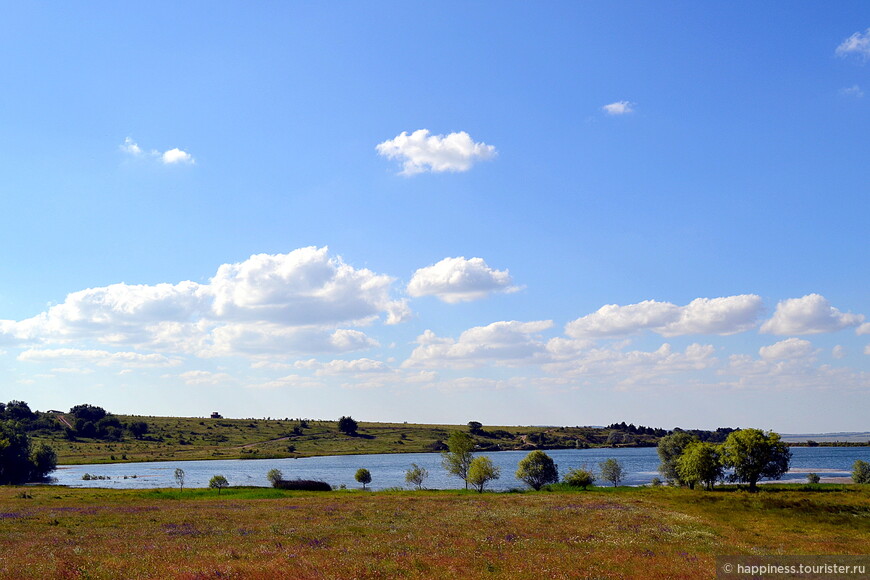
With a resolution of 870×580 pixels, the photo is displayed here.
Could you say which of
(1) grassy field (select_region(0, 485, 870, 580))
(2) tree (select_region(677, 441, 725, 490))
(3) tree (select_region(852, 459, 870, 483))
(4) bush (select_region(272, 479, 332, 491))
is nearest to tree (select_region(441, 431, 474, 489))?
(4) bush (select_region(272, 479, 332, 491))

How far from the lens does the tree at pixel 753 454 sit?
3401 inches

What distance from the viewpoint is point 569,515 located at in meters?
51.4

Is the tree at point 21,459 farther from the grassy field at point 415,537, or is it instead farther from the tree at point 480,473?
the tree at point 480,473

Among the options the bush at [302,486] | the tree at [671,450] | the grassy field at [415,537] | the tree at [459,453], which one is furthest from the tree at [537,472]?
the grassy field at [415,537]

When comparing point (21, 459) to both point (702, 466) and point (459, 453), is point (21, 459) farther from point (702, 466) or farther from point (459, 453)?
point (702, 466)

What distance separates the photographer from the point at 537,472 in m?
98.1

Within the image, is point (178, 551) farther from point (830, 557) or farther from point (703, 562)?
point (830, 557)

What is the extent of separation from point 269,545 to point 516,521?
20.9m

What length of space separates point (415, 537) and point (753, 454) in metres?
68.5

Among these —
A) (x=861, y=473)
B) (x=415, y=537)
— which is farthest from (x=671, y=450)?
(x=415, y=537)

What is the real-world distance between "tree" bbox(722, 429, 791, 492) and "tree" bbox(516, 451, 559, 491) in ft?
85.4

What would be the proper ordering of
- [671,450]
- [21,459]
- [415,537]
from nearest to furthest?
[415,537], [671,450], [21,459]

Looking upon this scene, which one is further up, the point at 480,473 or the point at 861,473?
the point at 480,473

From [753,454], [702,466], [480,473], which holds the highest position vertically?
[753,454]
